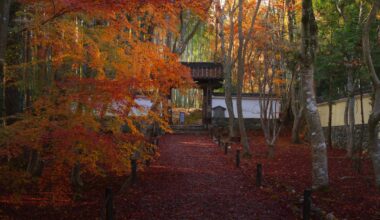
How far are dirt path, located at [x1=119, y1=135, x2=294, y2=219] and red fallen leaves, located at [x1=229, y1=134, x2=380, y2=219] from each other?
2.00 feet

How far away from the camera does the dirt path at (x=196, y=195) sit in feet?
26.9

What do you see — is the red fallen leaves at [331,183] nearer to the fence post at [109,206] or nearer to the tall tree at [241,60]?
the tall tree at [241,60]

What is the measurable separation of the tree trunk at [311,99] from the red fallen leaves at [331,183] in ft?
1.74

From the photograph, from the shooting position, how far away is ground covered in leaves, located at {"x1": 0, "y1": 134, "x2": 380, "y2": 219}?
26.8ft

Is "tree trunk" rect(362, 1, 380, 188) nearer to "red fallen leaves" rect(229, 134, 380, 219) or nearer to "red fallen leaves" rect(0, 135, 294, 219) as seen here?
"red fallen leaves" rect(229, 134, 380, 219)

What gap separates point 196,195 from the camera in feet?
33.0

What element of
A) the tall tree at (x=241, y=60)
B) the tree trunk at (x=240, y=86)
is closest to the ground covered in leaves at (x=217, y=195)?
the tree trunk at (x=240, y=86)

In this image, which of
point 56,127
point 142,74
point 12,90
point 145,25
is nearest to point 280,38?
point 145,25

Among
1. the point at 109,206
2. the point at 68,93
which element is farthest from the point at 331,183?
the point at 68,93

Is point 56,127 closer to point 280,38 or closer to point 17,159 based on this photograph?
point 17,159

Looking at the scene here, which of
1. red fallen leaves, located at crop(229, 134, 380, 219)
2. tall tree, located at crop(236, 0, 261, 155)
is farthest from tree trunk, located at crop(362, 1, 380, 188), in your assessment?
tall tree, located at crop(236, 0, 261, 155)

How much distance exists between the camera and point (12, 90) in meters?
11.1

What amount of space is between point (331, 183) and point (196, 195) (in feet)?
12.3

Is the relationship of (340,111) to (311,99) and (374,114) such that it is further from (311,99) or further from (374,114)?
(374,114)
